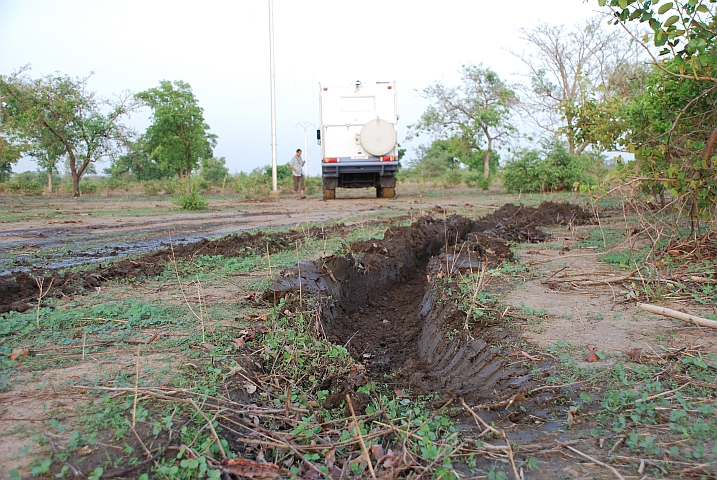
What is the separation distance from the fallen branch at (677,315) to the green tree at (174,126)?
78.9ft

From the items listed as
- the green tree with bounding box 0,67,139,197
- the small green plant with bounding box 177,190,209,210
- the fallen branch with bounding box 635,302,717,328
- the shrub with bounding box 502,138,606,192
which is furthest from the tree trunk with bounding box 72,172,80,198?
A: the fallen branch with bounding box 635,302,717,328

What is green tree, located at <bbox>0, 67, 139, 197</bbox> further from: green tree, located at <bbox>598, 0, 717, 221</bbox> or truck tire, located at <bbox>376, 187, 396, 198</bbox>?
green tree, located at <bbox>598, 0, 717, 221</bbox>

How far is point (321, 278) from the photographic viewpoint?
5500mm

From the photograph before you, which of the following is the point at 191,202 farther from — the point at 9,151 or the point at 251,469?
the point at 251,469

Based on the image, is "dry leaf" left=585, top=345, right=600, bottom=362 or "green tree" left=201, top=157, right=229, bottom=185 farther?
"green tree" left=201, top=157, right=229, bottom=185

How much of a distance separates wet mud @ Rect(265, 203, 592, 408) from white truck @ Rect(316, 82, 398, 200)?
31.8 feet

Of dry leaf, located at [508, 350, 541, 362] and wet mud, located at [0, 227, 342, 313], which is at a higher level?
wet mud, located at [0, 227, 342, 313]

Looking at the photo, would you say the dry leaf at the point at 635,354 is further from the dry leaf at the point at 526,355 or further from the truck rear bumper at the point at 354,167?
the truck rear bumper at the point at 354,167

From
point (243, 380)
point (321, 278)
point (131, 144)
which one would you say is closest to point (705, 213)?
point (321, 278)

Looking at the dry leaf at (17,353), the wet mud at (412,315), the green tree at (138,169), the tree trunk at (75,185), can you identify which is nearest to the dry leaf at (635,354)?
the wet mud at (412,315)

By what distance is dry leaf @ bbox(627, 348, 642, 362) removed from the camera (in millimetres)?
3318

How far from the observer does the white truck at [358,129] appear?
18422 mm

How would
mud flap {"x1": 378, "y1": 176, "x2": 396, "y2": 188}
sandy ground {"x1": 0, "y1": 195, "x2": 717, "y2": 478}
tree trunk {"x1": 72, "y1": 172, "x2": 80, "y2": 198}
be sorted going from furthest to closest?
tree trunk {"x1": 72, "y1": 172, "x2": 80, "y2": 198} < mud flap {"x1": 378, "y1": 176, "x2": 396, "y2": 188} < sandy ground {"x1": 0, "y1": 195, "x2": 717, "y2": 478}

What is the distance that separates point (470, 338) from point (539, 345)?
533 millimetres
